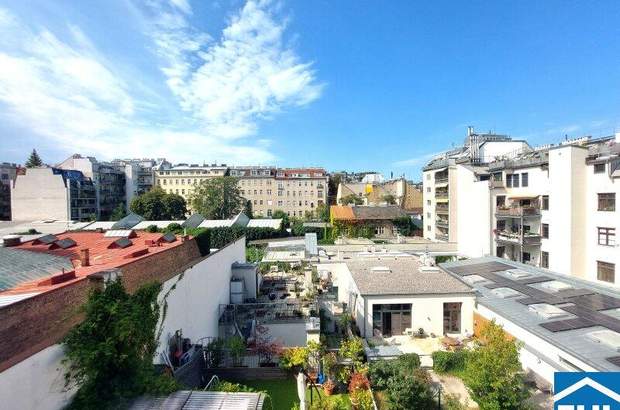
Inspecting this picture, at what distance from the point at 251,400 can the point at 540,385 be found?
10.4m

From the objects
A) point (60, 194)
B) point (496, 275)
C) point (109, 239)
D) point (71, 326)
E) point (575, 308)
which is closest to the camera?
point (71, 326)

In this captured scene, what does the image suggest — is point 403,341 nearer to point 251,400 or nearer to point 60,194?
point 251,400

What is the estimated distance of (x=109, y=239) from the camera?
53.4 ft

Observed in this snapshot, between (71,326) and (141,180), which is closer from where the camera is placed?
(71,326)

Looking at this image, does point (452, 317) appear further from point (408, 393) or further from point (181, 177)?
point (181, 177)

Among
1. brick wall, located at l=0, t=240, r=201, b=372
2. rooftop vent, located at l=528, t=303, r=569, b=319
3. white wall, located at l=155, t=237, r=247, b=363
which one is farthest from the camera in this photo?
rooftop vent, located at l=528, t=303, r=569, b=319

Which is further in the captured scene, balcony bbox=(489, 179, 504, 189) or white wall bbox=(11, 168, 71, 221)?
white wall bbox=(11, 168, 71, 221)

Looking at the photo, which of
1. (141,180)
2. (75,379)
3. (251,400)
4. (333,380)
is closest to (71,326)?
(75,379)

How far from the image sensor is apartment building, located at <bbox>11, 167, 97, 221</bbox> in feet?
176

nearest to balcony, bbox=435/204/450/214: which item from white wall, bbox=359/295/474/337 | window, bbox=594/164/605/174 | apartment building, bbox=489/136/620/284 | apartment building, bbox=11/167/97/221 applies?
apartment building, bbox=489/136/620/284

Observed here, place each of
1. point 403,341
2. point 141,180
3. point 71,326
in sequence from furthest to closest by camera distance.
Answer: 1. point 141,180
2. point 403,341
3. point 71,326

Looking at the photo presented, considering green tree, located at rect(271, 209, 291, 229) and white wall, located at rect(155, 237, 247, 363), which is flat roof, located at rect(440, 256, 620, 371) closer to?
white wall, located at rect(155, 237, 247, 363)

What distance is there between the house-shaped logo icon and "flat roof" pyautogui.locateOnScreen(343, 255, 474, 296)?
24.7ft

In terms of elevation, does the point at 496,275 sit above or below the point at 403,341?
above
